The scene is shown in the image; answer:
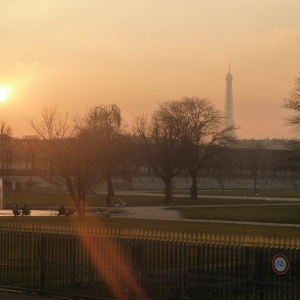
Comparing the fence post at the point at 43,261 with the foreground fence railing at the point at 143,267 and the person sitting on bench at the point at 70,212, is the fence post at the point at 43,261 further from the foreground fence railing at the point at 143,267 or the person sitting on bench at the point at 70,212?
the person sitting on bench at the point at 70,212

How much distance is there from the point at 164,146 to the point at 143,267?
59.0 m

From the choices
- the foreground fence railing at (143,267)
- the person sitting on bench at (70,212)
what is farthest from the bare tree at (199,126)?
the foreground fence railing at (143,267)

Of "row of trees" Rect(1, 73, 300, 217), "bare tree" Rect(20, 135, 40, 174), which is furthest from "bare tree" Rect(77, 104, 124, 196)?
"bare tree" Rect(20, 135, 40, 174)

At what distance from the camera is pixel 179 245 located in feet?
48.6

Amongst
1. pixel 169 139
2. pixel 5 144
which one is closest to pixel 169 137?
pixel 169 139

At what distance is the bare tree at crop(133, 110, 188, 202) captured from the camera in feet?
244

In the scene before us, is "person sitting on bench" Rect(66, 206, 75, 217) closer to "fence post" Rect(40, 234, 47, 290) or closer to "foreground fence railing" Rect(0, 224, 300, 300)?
"foreground fence railing" Rect(0, 224, 300, 300)

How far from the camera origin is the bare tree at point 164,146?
244 ft

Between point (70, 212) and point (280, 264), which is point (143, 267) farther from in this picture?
point (70, 212)

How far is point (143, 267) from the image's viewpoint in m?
15.4

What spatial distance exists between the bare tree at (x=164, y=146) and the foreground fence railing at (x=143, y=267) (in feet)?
177

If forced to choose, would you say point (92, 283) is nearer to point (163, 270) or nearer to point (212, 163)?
point (163, 270)

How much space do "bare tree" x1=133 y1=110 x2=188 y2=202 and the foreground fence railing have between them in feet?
177

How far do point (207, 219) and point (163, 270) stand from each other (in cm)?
2917
